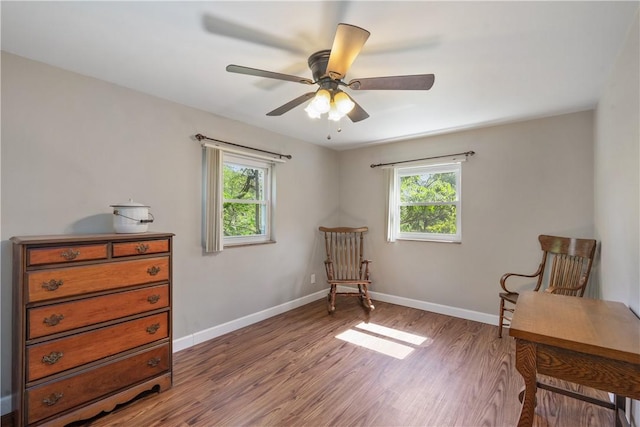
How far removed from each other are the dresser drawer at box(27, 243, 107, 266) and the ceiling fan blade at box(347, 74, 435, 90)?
6.21 feet

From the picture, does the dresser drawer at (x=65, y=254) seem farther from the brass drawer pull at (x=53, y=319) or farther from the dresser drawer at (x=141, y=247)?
the brass drawer pull at (x=53, y=319)

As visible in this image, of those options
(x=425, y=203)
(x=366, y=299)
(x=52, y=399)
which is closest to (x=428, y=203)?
(x=425, y=203)

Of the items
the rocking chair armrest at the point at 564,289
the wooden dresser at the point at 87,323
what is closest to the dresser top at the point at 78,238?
the wooden dresser at the point at 87,323

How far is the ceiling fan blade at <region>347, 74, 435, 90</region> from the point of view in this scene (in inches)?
63.9

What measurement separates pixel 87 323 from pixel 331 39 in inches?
89.0

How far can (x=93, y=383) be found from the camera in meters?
1.82

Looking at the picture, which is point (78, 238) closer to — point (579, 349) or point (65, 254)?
point (65, 254)

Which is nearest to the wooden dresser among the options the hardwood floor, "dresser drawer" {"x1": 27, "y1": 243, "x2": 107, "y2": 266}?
"dresser drawer" {"x1": 27, "y1": 243, "x2": 107, "y2": 266}

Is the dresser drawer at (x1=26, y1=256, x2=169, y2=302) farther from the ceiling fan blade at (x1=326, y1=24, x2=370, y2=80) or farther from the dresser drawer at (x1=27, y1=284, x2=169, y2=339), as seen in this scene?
the ceiling fan blade at (x1=326, y1=24, x2=370, y2=80)

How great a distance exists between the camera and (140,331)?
6.68 ft

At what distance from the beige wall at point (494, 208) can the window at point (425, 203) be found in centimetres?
13

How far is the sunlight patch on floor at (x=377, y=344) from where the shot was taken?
2.70 m

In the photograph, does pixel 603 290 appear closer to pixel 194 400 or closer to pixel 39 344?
pixel 194 400

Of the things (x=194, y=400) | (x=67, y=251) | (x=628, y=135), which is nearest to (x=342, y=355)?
(x=194, y=400)
